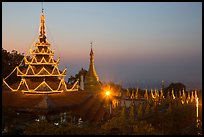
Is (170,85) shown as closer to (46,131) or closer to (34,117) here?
(34,117)

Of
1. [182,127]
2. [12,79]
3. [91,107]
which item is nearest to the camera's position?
[182,127]

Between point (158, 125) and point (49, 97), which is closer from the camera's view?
point (158, 125)

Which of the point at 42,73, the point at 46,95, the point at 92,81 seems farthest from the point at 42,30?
the point at 92,81

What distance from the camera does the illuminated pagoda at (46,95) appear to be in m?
12.9

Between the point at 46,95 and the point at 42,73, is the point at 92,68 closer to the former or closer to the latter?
the point at 42,73

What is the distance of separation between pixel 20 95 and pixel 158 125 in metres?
8.61

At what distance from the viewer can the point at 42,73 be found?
1548 centimetres

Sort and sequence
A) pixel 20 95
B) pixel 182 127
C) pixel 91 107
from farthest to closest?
pixel 91 107
pixel 20 95
pixel 182 127

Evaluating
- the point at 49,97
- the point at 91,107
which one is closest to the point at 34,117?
the point at 49,97

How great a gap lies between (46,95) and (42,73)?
2.27 meters

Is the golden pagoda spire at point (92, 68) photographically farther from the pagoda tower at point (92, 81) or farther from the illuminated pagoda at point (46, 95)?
the illuminated pagoda at point (46, 95)

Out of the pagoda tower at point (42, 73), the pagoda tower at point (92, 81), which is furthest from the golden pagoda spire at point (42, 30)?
the pagoda tower at point (92, 81)

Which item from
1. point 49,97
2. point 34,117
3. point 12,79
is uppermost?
point 12,79

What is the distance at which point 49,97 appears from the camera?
13547 mm
